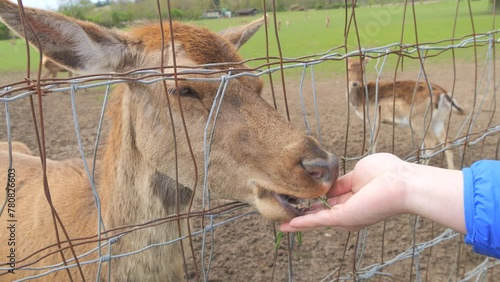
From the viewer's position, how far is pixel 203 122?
218 cm

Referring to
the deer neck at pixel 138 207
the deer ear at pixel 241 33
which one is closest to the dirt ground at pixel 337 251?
the deer neck at pixel 138 207

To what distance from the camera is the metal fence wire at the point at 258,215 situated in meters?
1.89

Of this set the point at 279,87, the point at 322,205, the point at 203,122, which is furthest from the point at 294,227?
the point at 279,87

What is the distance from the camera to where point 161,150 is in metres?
2.30

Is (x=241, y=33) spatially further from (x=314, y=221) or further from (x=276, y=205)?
(x=314, y=221)

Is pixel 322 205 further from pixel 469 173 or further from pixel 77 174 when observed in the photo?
pixel 77 174

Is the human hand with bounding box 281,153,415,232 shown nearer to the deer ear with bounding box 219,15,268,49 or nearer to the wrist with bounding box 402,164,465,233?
the wrist with bounding box 402,164,465,233

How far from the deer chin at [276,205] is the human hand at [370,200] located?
46 mm

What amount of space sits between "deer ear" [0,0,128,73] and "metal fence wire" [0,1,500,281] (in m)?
0.15

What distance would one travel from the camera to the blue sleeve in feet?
5.03

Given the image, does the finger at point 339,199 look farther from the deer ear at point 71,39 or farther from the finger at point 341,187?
the deer ear at point 71,39

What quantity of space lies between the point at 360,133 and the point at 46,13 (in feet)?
24.3

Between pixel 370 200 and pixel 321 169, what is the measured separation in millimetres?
280

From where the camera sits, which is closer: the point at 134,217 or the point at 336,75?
the point at 134,217
